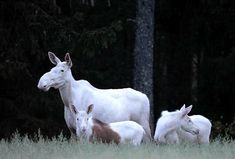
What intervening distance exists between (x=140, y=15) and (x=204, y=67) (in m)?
10.4

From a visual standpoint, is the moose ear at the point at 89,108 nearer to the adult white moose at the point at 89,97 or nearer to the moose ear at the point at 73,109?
the moose ear at the point at 73,109

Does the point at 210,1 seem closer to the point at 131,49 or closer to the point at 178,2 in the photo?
the point at 178,2

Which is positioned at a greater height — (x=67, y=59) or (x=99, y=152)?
(x=67, y=59)

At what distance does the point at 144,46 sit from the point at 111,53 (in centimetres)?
960

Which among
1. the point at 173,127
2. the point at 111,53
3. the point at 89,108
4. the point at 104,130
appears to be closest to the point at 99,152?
the point at 104,130

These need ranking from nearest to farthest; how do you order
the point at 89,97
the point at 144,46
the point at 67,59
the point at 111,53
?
the point at 67,59
the point at 89,97
the point at 144,46
the point at 111,53

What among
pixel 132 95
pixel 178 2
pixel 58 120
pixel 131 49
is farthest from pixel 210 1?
pixel 132 95

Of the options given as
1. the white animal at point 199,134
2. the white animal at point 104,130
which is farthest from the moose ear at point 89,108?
the white animal at point 199,134

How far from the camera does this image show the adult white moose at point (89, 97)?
16.0 meters

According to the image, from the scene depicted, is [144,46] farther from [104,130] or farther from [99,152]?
[99,152]

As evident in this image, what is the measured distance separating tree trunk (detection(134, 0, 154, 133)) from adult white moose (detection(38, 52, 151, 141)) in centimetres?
457

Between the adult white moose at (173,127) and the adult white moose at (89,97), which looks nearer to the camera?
the adult white moose at (89,97)

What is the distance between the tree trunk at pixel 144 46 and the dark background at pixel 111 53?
75 cm

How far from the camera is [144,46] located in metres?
21.7
